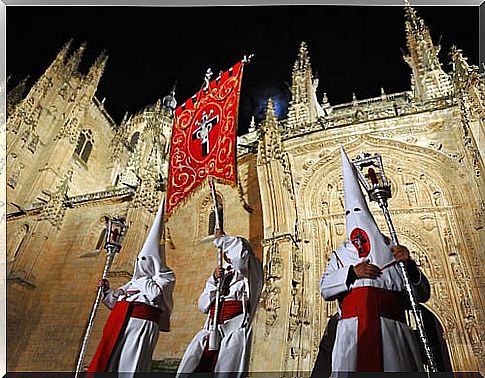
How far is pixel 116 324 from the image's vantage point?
436cm

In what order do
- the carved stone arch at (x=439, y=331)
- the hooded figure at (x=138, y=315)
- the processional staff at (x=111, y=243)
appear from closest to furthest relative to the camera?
the hooded figure at (x=138, y=315)
the carved stone arch at (x=439, y=331)
the processional staff at (x=111, y=243)

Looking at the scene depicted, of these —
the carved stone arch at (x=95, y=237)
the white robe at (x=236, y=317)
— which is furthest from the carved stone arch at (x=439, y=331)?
the carved stone arch at (x=95, y=237)

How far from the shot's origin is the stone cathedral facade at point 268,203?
483 cm

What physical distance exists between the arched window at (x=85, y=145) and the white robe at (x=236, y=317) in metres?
2.08

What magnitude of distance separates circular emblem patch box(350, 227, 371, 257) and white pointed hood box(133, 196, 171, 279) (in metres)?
1.77

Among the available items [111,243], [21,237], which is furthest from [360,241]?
[21,237]

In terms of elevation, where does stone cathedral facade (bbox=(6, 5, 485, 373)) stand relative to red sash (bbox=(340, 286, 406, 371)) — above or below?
above

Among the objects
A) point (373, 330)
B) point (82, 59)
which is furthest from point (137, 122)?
point (373, 330)

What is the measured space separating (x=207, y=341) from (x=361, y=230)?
63.6 inches

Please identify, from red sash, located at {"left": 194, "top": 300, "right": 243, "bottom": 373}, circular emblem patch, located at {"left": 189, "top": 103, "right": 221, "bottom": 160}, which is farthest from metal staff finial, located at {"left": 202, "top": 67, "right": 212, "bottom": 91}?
red sash, located at {"left": 194, "top": 300, "right": 243, "bottom": 373}

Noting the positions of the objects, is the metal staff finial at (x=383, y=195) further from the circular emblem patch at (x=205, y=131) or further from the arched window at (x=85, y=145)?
the arched window at (x=85, y=145)

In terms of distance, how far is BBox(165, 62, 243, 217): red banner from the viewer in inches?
215

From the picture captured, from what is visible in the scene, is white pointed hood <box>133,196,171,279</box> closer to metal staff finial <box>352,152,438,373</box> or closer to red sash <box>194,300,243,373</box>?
red sash <box>194,300,243,373</box>

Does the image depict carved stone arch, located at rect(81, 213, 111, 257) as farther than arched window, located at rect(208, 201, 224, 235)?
Yes
